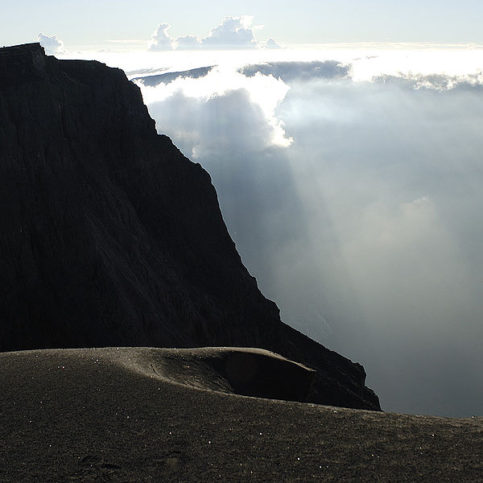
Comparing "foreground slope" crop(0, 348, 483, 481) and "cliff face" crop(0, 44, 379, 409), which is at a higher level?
"cliff face" crop(0, 44, 379, 409)

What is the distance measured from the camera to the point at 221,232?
230 feet

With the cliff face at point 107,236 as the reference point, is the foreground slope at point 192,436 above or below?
below

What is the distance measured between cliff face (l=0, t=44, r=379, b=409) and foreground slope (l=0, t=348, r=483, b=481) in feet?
74.5

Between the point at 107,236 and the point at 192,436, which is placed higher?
the point at 107,236

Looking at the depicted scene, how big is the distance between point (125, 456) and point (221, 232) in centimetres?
5339

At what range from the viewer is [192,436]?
59.4ft

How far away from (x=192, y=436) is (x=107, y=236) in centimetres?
3546

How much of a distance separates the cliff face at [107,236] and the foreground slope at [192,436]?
22697mm

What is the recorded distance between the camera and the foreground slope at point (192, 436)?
647 inches

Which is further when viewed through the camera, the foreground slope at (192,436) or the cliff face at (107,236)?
the cliff face at (107,236)

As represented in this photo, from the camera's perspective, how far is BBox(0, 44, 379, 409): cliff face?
148ft

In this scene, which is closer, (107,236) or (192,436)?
(192,436)

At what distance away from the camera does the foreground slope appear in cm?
1642

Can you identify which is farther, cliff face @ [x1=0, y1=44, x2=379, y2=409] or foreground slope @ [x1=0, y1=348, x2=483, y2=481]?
cliff face @ [x1=0, y1=44, x2=379, y2=409]
